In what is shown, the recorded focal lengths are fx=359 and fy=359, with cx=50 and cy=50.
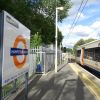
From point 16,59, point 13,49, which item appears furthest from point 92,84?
point 13,49

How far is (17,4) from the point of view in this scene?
38219 millimetres

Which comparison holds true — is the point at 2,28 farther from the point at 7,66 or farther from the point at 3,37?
the point at 7,66

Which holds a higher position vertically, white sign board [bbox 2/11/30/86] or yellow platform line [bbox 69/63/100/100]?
white sign board [bbox 2/11/30/86]

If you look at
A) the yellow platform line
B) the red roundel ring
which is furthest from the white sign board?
the yellow platform line

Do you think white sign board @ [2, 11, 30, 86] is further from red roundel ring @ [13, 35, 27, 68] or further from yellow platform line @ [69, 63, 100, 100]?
yellow platform line @ [69, 63, 100, 100]

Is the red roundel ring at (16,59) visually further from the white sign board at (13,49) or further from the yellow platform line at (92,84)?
the yellow platform line at (92,84)

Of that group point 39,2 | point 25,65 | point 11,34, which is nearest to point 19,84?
point 25,65

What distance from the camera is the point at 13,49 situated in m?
8.36

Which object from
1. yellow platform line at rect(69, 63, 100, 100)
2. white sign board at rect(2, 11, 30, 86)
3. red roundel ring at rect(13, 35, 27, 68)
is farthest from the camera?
yellow platform line at rect(69, 63, 100, 100)

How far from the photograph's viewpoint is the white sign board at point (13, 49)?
7.62 meters

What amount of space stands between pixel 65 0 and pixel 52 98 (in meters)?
40.3

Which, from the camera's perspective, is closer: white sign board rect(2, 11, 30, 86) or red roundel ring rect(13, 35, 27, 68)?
white sign board rect(2, 11, 30, 86)

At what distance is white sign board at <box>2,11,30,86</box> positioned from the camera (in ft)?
25.0

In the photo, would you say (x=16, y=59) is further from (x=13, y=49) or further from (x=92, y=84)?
(x=92, y=84)
